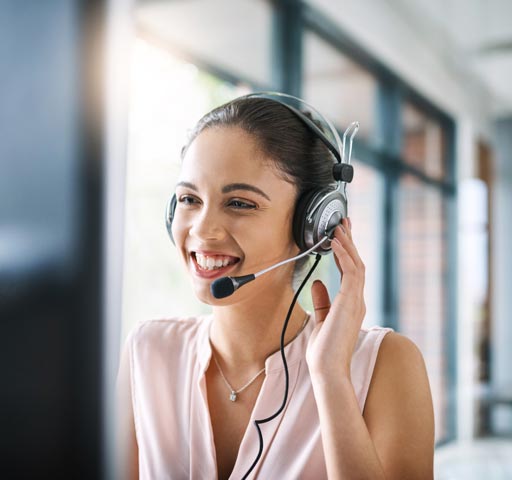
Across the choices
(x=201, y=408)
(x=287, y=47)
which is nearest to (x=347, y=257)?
(x=201, y=408)

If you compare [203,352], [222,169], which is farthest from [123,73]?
[203,352]

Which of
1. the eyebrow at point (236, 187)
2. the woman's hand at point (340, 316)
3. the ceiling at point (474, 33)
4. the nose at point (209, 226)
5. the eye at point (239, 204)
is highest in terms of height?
the ceiling at point (474, 33)

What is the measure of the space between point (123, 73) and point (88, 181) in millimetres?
62

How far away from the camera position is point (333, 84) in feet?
9.46

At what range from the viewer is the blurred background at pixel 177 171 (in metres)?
0.29

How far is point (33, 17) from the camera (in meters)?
0.29

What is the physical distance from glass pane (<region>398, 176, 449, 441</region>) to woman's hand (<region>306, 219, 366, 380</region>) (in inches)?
40.0

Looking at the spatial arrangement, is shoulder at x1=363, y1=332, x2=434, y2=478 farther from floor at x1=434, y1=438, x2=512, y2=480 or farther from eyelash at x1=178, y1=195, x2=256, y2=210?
floor at x1=434, y1=438, x2=512, y2=480

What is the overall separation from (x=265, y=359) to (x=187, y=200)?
317 mm

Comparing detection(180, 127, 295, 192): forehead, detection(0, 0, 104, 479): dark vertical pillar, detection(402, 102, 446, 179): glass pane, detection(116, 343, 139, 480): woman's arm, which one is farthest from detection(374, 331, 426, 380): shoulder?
detection(402, 102, 446, 179): glass pane

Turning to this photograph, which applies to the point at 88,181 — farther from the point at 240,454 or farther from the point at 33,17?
the point at 240,454

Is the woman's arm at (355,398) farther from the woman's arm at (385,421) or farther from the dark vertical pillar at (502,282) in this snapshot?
the dark vertical pillar at (502,282)

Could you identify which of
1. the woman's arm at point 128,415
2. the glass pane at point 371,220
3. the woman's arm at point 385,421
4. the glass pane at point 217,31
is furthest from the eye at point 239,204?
the glass pane at point 371,220

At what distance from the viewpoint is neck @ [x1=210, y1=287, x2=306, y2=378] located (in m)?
1.01
